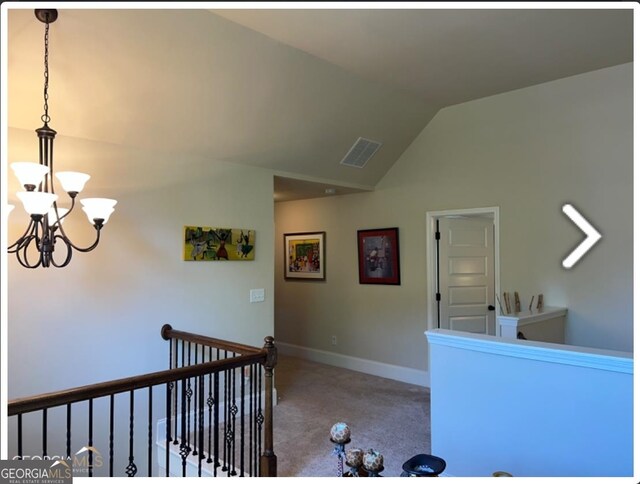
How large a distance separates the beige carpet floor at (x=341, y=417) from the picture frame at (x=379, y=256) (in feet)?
4.06

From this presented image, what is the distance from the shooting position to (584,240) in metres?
4.04

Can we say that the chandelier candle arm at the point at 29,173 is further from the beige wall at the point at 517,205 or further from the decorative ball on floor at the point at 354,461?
the beige wall at the point at 517,205

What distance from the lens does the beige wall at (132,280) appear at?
3.02 metres

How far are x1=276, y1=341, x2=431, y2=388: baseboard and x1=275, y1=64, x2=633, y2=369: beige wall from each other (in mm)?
81

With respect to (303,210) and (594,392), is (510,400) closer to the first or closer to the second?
(594,392)

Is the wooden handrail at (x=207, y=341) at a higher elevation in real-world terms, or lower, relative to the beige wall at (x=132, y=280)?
lower

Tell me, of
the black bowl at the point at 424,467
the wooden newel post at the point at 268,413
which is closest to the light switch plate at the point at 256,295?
the wooden newel post at the point at 268,413

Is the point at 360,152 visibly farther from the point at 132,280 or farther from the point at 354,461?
the point at 354,461

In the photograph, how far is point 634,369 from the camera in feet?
7.20

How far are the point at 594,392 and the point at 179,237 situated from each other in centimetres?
318

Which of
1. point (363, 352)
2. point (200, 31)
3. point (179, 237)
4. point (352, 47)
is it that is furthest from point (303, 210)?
point (200, 31)

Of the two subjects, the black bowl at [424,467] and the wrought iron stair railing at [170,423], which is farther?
the wrought iron stair railing at [170,423]

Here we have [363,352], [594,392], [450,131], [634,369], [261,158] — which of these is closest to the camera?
[634,369]

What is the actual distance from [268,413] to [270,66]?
8.19 feet
